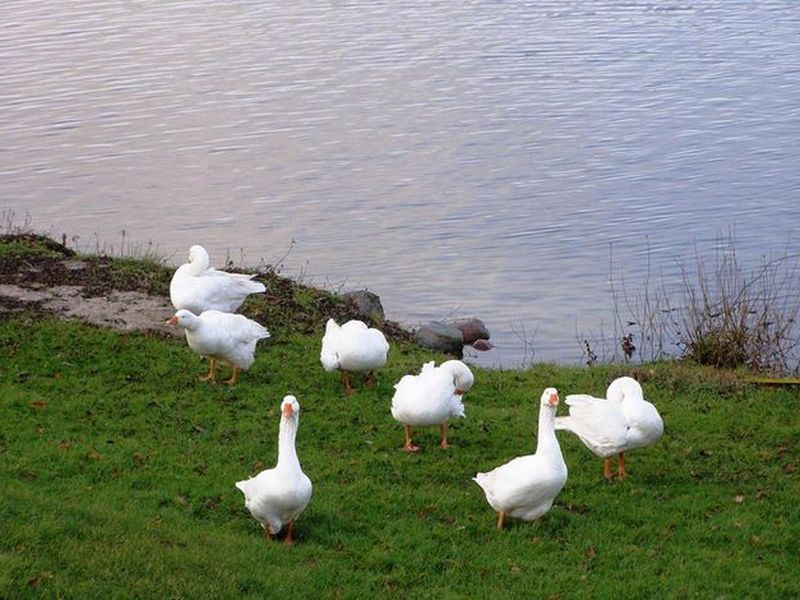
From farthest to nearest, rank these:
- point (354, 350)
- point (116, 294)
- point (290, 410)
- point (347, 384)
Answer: point (116, 294) → point (347, 384) → point (354, 350) → point (290, 410)

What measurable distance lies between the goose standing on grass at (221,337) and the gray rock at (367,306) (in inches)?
182

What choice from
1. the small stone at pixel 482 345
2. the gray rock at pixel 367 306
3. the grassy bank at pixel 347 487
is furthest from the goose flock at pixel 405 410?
the small stone at pixel 482 345

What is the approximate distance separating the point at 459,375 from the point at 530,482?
3.63 metres

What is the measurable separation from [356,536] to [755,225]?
1740cm

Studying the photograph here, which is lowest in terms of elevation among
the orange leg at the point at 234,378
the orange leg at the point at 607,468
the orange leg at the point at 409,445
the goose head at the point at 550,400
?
the orange leg at the point at 607,468

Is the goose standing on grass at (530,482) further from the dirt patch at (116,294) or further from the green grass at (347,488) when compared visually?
the dirt patch at (116,294)

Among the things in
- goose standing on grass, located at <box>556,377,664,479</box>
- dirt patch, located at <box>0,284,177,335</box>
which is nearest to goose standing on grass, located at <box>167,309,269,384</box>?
dirt patch, located at <box>0,284,177,335</box>

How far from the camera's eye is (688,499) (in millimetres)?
12281

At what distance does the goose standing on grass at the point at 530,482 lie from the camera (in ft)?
36.8

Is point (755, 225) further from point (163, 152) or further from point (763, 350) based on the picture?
point (163, 152)

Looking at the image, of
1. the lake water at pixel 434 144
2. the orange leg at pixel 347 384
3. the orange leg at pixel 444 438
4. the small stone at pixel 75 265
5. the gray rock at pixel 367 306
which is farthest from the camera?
the lake water at pixel 434 144

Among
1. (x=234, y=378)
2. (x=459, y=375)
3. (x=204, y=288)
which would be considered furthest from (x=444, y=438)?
(x=204, y=288)

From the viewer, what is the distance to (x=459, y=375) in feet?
48.2

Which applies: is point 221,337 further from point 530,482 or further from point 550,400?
point 530,482
